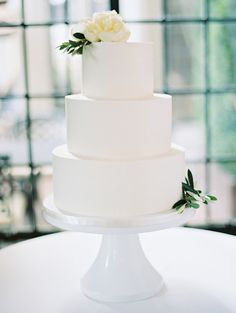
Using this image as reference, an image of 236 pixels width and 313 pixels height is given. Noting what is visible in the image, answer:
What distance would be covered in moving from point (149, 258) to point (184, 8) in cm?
186

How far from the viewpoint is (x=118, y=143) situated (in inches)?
57.8

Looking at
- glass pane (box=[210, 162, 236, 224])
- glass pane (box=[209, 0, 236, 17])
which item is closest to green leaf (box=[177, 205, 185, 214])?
glass pane (box=[209, 0, 236, 17])

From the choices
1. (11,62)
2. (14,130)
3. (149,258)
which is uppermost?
(11,62)

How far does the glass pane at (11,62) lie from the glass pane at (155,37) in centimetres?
62

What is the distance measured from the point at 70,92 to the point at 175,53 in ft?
3.61

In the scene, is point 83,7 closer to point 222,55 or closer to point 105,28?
point 222,55

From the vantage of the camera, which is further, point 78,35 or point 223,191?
point 223,191

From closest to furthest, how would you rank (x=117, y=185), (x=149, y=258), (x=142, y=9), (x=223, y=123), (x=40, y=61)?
(x=117, y=185) → (x=149, y=258) → (x=142, y=9) → (x=40, y=61) → (x=223, y=123)

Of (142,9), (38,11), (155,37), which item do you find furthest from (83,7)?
(155,37)

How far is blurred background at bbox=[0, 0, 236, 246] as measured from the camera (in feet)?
9.41

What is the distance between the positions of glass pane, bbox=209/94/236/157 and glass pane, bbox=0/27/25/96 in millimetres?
1102

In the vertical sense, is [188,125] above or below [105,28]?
below

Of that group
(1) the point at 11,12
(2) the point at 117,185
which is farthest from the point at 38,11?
(2) the point at 117,185

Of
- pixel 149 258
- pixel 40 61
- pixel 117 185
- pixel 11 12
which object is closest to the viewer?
pixel 117 185
